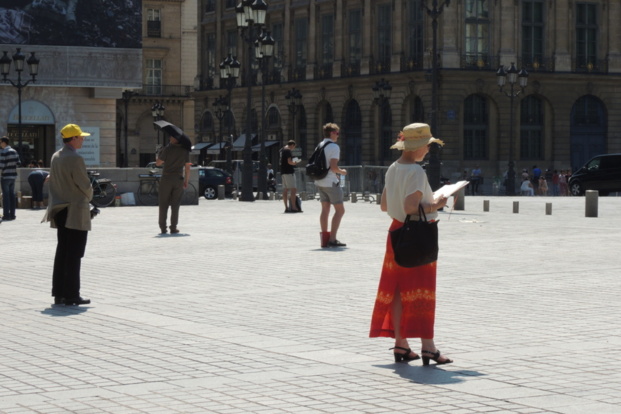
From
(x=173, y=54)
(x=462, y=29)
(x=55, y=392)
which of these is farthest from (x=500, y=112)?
(x=55, y=392)

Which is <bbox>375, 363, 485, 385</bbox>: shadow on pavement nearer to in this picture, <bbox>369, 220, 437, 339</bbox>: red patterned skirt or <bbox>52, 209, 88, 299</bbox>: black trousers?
<bbox>369, 220, 437, 339</bbox>: red patterned skirt

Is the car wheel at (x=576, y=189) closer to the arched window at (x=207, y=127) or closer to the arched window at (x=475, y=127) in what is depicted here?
the arched window at (x=475, y=127)

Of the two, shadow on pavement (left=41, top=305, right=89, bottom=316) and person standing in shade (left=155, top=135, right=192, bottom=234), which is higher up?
person standing in shade (left=155, top=135, right=192, bottom=234)

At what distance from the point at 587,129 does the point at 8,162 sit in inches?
1679

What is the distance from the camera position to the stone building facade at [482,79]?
6272 centimetres

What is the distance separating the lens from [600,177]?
164 ft

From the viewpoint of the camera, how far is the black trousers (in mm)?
12141

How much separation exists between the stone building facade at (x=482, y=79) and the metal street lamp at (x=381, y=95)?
8cm

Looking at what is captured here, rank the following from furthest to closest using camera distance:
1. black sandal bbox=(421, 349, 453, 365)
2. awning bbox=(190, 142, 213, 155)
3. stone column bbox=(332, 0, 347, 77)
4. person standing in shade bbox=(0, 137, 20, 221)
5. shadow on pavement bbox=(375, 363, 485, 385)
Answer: awning bbox=(190, 142, 213, 155) < stone column bbox=(332, 0, 347, 77) < person standing in shade bbox=(0, 137, 20, 221) < black sandal bbox=(421, 349, 453, 365) < shadow on pavement bbox=(375, 363, 485, 385)

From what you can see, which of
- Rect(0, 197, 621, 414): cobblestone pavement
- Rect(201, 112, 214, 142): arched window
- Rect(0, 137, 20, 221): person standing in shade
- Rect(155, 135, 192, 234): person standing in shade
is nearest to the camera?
Rect(0, 197, 621, 414): cobblestone pavement

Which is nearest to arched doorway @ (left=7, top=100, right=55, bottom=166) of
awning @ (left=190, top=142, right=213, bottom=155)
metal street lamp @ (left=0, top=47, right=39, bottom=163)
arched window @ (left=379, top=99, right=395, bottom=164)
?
metal street lamp @ (left=0, top=47, right=39, bottom=163)

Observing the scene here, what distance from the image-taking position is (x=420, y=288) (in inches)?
348

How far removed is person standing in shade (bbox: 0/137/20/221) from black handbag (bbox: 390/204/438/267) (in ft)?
64.1

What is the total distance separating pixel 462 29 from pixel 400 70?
12.3ft
